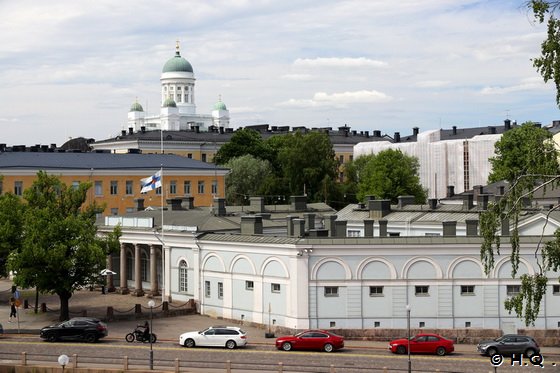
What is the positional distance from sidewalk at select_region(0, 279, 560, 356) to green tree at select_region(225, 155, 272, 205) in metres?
63.0

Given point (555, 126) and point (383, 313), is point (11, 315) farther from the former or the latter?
point (555, 126)

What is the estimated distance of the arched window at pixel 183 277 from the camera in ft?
238

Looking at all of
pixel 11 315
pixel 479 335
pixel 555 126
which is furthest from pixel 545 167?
pixel 555 126

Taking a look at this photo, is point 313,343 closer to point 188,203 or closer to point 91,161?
point 188,203

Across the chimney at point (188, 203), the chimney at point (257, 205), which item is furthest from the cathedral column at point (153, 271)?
the chimney at point (257, 205)

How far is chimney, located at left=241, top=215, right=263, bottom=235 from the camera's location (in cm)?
6838

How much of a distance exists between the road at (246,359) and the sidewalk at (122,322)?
2934 millimetres

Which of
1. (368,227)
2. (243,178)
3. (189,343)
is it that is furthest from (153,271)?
(243,178)

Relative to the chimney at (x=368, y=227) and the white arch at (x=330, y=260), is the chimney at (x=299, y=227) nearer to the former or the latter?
the white arch at (x=330, y=260)

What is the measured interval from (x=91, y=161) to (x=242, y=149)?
113 ft

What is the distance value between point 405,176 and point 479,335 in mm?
72322

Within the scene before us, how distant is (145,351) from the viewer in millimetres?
54875

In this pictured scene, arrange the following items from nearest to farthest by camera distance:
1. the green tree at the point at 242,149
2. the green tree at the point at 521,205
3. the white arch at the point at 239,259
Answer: the green tree at the point at 521,205
the white arch at the point at 239,259
the green tree at the point at 242,149

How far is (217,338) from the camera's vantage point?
56.0 meters
